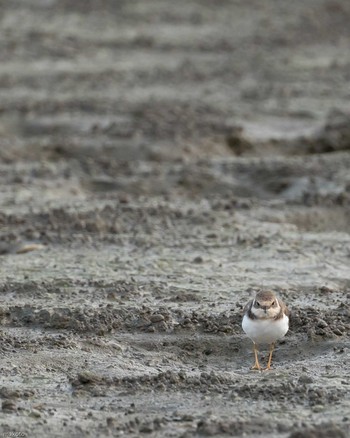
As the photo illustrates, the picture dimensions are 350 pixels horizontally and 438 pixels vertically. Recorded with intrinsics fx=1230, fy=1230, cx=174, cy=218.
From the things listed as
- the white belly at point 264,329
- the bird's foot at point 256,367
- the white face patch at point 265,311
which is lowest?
the bird's foot at point 256,367

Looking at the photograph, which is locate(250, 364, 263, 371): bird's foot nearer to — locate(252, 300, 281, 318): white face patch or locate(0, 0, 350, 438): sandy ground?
locate(0, 0, 350, 438): sandy ground

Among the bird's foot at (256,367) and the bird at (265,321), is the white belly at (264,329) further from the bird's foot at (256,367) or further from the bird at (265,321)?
the bird's foot at (256,367)

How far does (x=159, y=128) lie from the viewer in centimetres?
1415

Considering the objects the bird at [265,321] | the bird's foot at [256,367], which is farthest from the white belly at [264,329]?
Answer: the bird's foot at [256,367]

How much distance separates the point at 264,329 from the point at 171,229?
326 centimetres

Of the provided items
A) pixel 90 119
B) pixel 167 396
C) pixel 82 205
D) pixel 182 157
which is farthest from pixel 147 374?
pixel 90 119

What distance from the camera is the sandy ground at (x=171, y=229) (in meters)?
6.91

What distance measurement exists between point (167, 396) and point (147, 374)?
0.45m

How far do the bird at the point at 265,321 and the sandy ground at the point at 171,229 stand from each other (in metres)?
0.19

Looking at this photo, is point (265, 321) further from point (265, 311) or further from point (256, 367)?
point (256, 367)

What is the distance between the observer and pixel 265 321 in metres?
7.53

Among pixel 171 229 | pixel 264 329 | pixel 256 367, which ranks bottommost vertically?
pixel 256 367

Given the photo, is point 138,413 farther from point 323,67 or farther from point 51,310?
point 323,67

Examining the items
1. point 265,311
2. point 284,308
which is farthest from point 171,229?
point 265,311
